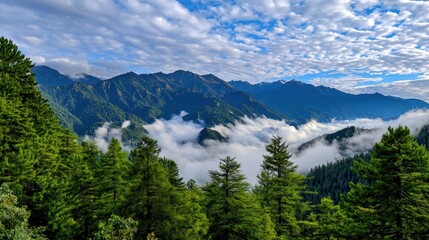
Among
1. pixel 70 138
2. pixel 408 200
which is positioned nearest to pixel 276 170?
pixel 408 200

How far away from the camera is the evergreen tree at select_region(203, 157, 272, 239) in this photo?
2903 cm

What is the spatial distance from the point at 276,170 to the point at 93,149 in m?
27.3

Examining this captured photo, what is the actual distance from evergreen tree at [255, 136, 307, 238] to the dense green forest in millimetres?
121

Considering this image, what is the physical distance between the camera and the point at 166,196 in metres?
27.2

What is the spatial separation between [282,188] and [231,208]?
8178 mm

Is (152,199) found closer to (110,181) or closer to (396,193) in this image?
(110,181)

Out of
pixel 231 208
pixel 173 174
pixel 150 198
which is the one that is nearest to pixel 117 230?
pixel 150 198

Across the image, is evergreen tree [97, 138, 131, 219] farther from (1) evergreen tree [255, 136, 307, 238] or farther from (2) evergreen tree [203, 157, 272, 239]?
Result: (1) evergreen tree [255, 136, 307, 238]

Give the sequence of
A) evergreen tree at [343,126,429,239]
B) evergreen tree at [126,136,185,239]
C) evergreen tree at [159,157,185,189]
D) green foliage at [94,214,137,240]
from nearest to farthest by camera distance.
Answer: green foliage at [94,214,137,240], evergreen tree at [343,126,429,239], evergreen tree at [126,136,185,239], evergreen tree at [159,157,185,189]

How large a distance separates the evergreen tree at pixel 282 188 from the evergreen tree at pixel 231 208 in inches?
222

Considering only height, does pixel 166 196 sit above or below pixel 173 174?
below

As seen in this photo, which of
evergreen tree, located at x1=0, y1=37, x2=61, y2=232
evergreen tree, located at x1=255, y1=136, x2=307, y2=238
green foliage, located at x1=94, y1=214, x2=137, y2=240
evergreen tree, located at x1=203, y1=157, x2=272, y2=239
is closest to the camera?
green foliage, located at x1=94, y1=214, x2=137, y2=240

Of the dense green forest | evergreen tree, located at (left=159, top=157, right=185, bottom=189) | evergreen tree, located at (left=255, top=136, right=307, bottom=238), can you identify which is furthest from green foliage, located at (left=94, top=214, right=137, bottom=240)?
evergreen tree, located at (left=255, top=136, right=307, bottom=238)

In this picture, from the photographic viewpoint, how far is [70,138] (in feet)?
159
